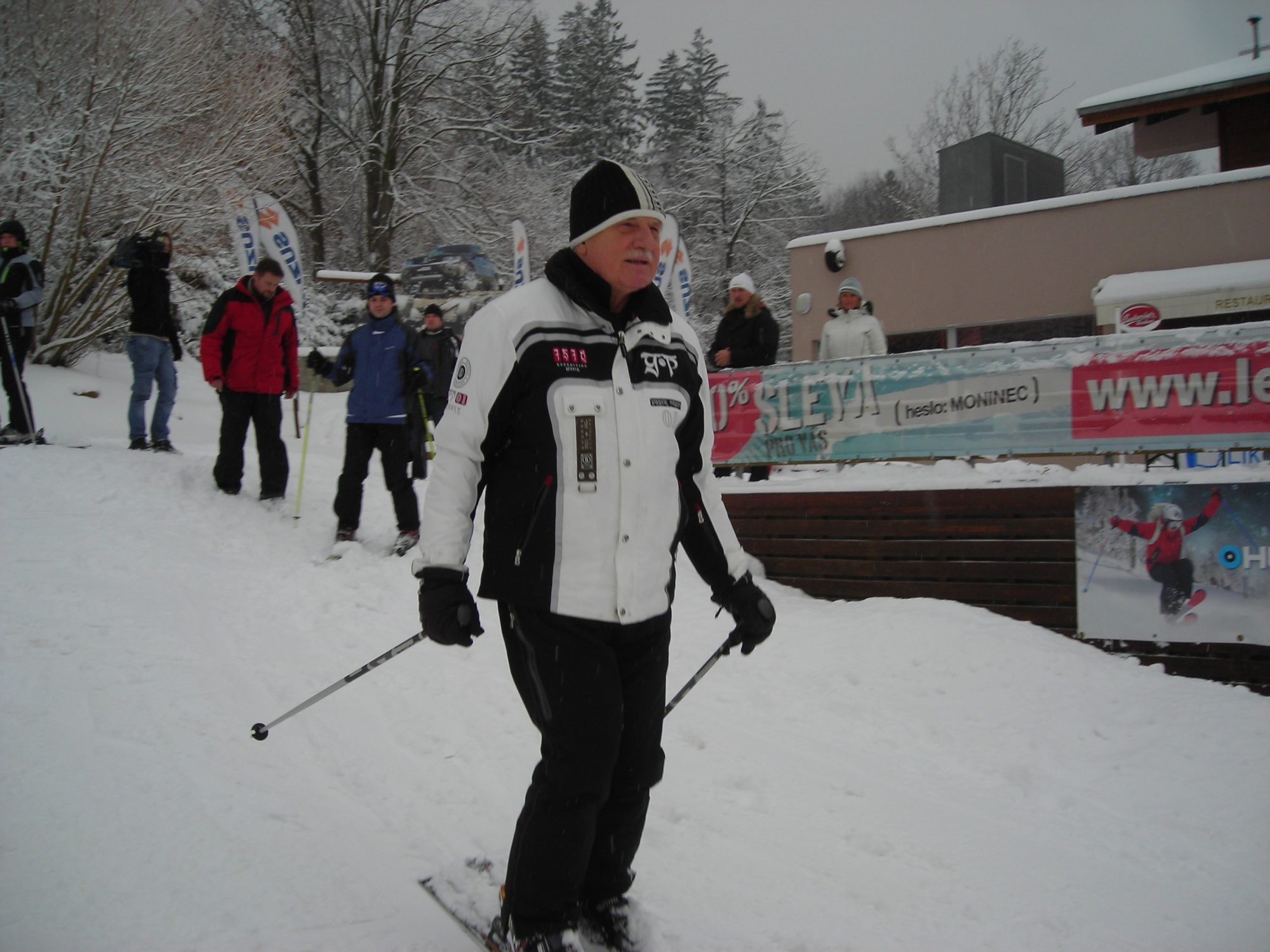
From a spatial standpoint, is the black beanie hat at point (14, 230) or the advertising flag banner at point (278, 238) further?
the advertising flag banner at point (278, 238)

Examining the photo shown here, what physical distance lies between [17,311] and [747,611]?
7.33 meters

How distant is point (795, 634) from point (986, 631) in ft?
3.87

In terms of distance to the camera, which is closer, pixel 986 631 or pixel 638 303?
pixel 638 303

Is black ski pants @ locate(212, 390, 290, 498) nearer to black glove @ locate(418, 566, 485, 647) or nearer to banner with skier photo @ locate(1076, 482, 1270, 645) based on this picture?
black glove @ locate(418, 566, 485, 647)

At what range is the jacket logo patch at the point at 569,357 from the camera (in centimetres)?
240

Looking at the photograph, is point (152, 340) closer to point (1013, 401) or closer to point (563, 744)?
point (1013, 401)

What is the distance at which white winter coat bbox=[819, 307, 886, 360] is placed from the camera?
326 inches

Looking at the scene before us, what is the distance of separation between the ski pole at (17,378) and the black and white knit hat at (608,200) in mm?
6854

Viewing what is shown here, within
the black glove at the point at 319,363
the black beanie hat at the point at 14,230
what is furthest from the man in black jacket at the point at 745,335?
the black beanie hat at the point at 14,230

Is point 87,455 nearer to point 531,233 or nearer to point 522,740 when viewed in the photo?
point 522,740

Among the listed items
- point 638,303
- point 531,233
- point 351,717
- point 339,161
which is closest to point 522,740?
point 351,717

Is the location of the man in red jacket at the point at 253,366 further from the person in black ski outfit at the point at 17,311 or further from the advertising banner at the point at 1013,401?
the advertising banner at the point at 1013,401

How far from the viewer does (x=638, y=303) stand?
8.46 feet

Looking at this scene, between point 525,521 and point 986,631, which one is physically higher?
point 525,521
